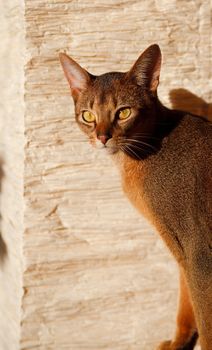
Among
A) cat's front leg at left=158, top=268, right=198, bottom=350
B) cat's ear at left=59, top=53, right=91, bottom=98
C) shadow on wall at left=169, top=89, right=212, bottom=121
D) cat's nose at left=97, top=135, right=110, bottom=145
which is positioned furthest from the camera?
shadow on wall at left=169, top=89, right=212, bottom=121

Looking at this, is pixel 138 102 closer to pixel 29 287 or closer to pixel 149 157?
pixel 149 157

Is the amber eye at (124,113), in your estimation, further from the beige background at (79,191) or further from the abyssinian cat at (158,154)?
the beige background at (79,191)

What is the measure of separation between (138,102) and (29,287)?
0.85 metres

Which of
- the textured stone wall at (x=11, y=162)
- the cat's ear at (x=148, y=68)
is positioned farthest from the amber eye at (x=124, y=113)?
the textured stone wall at (x=11, y=162)

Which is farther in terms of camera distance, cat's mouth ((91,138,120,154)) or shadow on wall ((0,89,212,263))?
shadow on wall ((0,89,212,263))

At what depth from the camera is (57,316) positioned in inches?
80.1

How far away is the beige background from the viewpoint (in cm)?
186

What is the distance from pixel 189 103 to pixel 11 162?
0.72 meters

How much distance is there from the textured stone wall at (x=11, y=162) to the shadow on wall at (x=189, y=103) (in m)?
0.57

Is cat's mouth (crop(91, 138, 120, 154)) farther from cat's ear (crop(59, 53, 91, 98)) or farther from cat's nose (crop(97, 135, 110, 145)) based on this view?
cat's ear (crop(59, 53, 91, 98))

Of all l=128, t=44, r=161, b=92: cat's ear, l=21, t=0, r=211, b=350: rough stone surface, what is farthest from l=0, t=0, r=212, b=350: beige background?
l=128, t=44, r=161, b=92: cat's ear

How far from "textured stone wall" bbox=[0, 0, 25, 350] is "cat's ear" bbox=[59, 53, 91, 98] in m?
0.23

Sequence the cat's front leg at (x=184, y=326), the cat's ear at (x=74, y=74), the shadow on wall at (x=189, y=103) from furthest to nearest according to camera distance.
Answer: the shadow on wall at (x=189, y=103) < the cat's front leg at (x=184, y=326) < the cat's ear at (x=74, y=74)

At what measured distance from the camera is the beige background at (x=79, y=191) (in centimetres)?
186
